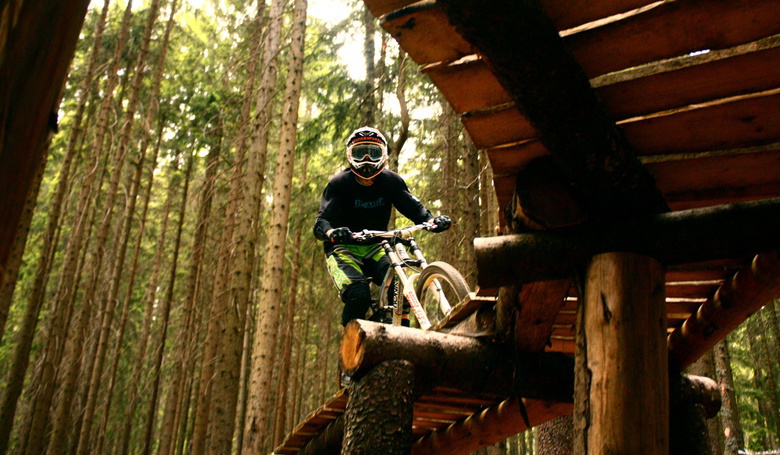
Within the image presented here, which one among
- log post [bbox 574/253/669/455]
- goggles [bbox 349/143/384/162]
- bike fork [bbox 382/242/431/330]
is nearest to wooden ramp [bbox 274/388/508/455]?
bike fork [bbox 382/242/431/330]

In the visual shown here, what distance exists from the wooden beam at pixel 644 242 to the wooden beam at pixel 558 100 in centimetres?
11

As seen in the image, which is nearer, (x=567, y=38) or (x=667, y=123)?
(x=567, y=38)

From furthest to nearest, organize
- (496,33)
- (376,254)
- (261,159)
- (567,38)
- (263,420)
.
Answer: (261,159), (263,420), (376,254), (567,38), (496,33)

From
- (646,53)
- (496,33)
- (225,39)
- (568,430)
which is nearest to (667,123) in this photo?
(646,53)

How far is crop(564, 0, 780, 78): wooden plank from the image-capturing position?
187 centimetres

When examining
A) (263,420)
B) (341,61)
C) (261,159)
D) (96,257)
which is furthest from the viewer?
(341,61)

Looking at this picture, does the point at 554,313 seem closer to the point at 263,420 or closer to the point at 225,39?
the point at 263,420

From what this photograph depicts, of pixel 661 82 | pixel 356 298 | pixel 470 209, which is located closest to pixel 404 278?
pixel 356 298

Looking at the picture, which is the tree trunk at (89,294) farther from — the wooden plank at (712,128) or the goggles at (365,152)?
the wooden plank at (712,128)

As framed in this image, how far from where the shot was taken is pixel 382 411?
9.09ft

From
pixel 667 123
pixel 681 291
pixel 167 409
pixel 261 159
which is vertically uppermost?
pixel 261 159

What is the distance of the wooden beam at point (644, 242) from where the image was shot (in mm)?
2459

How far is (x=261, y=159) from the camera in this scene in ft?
30.2

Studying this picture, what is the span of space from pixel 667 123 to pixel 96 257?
11419 mm
